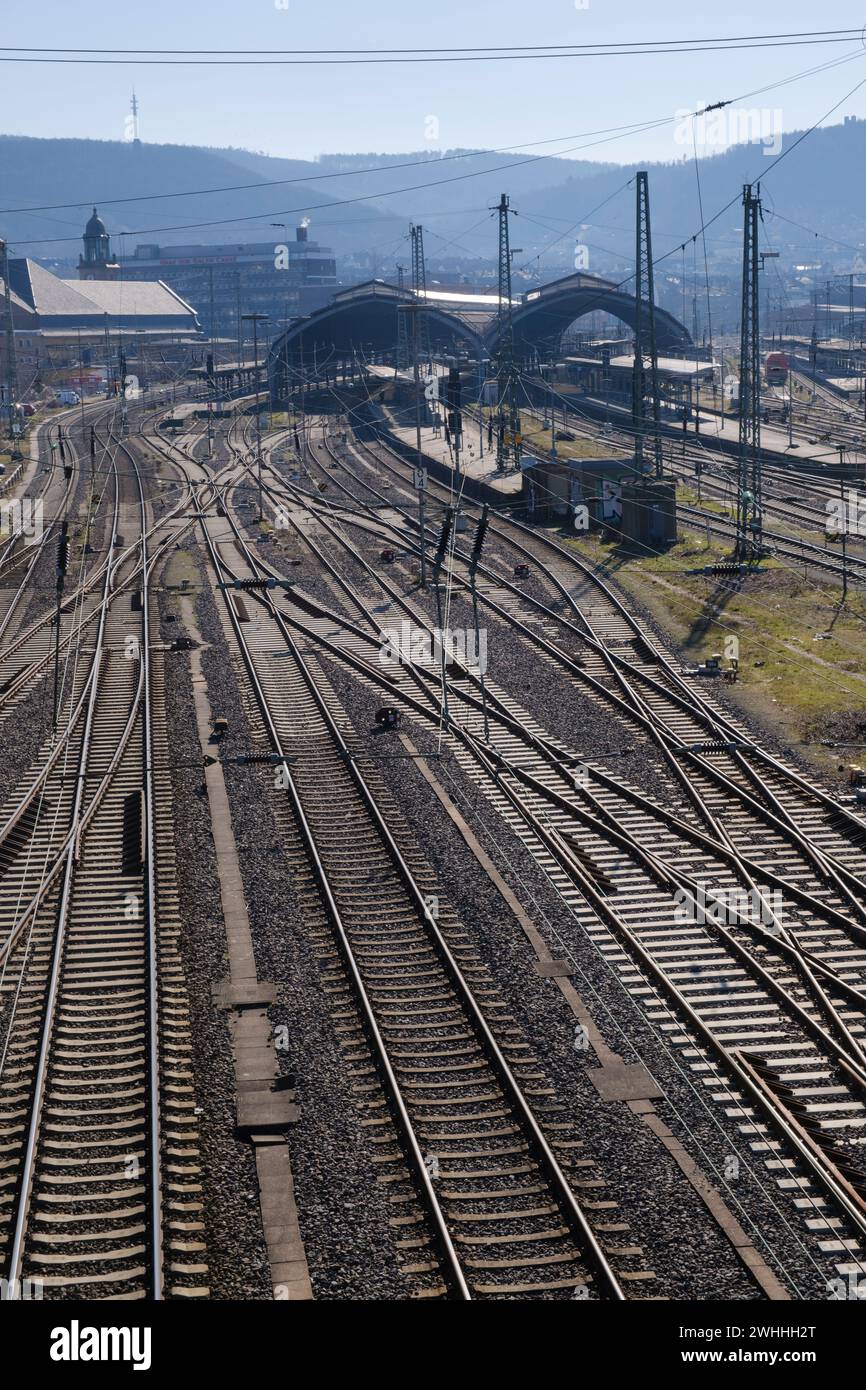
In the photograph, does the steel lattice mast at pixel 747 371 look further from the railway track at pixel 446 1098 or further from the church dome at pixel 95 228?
the church dome at pixel 95 228

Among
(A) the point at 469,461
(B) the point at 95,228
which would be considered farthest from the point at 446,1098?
(B) the point at 95,228

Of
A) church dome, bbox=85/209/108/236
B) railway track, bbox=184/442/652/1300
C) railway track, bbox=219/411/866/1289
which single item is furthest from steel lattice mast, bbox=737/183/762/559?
church dome, bbox=85/209/108/236

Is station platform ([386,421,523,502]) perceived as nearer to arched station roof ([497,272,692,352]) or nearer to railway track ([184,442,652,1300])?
railway track ([184,442,652,1300])

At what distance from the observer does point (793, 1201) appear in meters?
9.62

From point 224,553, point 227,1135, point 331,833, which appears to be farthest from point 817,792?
point 224,553

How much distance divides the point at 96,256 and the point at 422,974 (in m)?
155

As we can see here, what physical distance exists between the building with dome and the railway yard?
134122mm

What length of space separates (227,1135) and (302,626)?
18.9 m

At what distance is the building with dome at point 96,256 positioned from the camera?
151750 mm

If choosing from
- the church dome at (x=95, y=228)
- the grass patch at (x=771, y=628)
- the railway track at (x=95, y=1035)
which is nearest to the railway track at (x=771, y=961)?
the grass patch at (x=771, y=628)

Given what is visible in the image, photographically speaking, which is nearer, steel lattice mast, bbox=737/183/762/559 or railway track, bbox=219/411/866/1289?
railway track, bbox=219/411/866/1289

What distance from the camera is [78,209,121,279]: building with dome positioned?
15175cm
